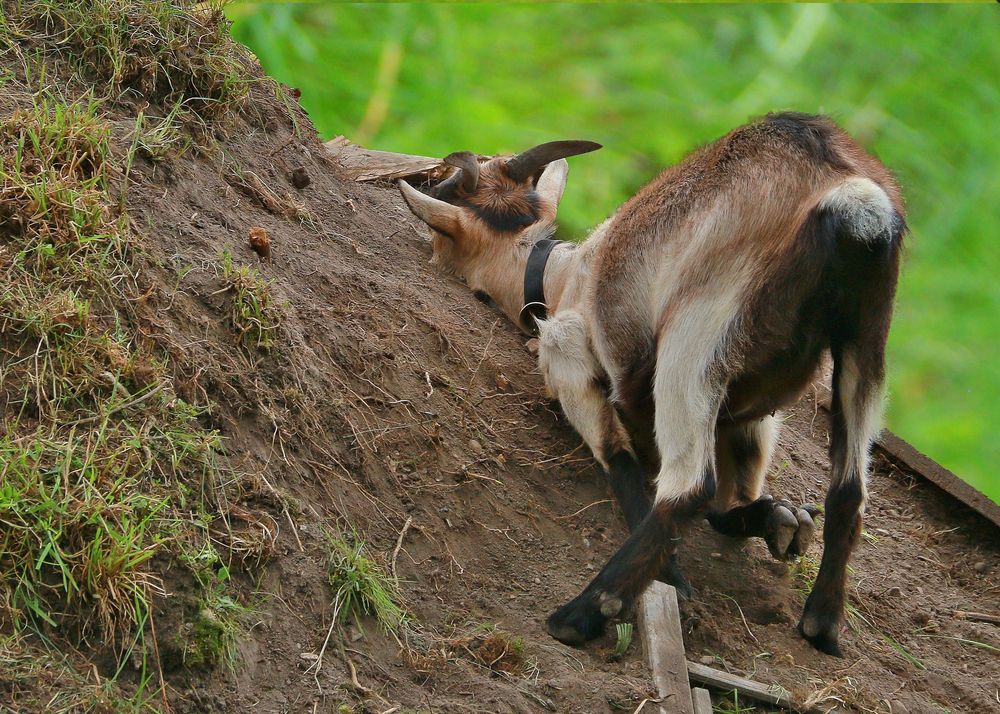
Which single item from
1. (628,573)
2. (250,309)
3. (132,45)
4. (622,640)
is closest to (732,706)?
(622,640)

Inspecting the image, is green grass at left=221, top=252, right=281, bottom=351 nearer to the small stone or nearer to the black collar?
the small stone

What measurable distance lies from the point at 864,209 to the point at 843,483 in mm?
1101

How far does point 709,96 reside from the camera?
856 centimetres

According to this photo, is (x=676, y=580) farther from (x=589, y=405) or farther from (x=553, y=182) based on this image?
(x=553, y=182)

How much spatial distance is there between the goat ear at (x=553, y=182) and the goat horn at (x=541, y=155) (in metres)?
0.18

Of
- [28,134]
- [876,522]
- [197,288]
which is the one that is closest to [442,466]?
[197,288]

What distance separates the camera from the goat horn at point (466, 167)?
624 centimetres

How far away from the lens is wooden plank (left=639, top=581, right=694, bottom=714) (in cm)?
377

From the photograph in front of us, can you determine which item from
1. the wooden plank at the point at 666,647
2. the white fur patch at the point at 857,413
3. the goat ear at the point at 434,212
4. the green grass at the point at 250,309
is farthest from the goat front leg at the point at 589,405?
the green grass at the point at 250,309

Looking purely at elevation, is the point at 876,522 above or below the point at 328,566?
below

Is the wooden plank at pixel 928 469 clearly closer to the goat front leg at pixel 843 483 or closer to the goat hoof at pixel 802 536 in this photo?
the goat hoof at pixel 802 536

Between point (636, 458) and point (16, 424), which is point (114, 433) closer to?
point (16, 424)

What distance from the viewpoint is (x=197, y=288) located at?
4176mm

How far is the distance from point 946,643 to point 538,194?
3.19 metres
